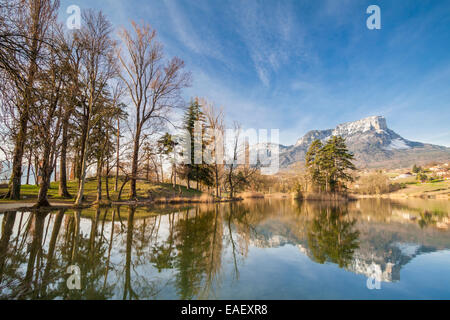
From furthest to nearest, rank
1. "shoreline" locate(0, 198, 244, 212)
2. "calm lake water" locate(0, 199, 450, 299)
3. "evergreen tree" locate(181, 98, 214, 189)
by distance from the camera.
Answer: "evergreen tree" locate(181, 98, 214, 189) < "shoreline" locate(0, 198, 244, 212) < "calm lake water" locate(0, 199, 450, 299)

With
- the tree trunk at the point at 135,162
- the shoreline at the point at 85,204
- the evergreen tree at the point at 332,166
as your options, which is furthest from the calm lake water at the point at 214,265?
the evergreen tree at the point at 332,166

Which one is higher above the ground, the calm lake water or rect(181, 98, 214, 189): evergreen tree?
rect(181, 98, 214, 189): evergreen tree

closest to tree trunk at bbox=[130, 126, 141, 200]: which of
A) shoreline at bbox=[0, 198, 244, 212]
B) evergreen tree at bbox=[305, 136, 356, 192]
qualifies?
shoreline at bbox=[0, 198, 244, 212]

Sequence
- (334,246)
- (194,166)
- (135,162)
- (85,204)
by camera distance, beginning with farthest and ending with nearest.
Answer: (194,166) < (135,162) < (85,204) < (334,246)

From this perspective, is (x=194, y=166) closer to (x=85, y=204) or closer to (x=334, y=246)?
(x=85, y=204)

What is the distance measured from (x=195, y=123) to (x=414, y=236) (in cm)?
2817

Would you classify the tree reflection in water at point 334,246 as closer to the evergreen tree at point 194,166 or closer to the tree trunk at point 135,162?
the tree trunk at point 135,162

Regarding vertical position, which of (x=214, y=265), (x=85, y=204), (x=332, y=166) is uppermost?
(x=332, y=166)

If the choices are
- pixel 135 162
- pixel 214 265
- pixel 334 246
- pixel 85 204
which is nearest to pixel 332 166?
pixel 135 162

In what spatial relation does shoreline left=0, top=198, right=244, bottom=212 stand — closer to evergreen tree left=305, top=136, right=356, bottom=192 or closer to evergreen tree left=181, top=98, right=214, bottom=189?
evergreen tree left=181, top=98, right=214, bottom=189

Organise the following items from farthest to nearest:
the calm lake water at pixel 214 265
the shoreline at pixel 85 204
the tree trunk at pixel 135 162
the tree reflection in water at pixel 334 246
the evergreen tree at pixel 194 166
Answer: the evergreen tree at pixel 194 166 → the tree trunk at pixel 135 162 → the shoreline at pixel 85 204 → the tree reflection in water at pixel 334 246 → the calm lake water at pixel 214 265

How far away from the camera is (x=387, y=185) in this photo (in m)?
49.1

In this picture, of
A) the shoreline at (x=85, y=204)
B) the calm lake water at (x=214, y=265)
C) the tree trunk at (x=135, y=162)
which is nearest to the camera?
the calm lake water at (x=214, y=265)
